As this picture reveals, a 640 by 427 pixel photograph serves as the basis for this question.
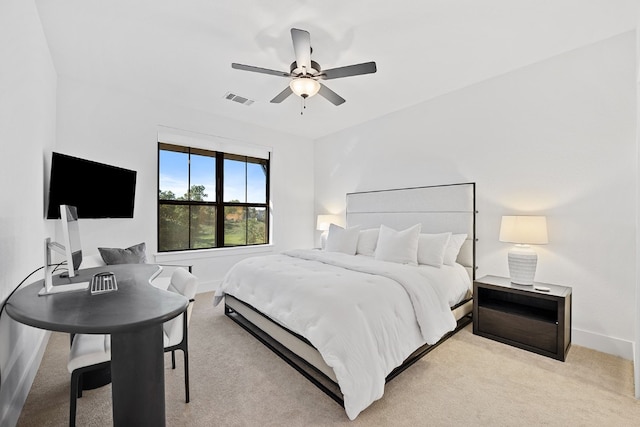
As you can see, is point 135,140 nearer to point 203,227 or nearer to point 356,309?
point 203,227

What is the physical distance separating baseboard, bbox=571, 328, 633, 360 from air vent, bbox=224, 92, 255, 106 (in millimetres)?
4512

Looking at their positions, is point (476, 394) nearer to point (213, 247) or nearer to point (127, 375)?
point (127, 375)

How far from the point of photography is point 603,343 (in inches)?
104

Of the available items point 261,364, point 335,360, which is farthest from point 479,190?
point 261,364

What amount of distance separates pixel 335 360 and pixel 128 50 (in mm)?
3307

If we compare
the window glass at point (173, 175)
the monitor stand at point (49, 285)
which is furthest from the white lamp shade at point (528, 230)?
the window glass at point (173, 175)

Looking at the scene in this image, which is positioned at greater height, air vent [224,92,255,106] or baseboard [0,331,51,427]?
air vent [224,92,255,106]

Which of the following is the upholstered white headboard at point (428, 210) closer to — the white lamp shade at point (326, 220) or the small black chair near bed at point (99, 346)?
the white lamp shade at point (326, 220)

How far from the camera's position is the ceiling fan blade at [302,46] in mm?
2172

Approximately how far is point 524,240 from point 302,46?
261 centimetres

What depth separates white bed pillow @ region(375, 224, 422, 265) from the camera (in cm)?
326

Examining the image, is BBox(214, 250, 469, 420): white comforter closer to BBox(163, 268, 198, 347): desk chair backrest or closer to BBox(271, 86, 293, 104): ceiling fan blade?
BBox(163, 268, 198, 347): desk chair backrest

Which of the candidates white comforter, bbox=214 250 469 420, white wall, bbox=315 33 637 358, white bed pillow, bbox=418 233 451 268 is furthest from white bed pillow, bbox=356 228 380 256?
white wall, bbox=315 33 637 358

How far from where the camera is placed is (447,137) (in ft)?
12.5
